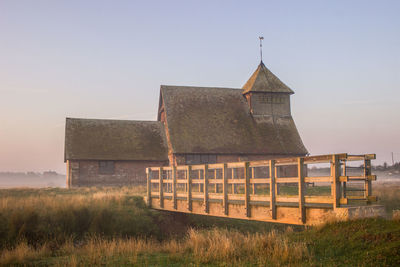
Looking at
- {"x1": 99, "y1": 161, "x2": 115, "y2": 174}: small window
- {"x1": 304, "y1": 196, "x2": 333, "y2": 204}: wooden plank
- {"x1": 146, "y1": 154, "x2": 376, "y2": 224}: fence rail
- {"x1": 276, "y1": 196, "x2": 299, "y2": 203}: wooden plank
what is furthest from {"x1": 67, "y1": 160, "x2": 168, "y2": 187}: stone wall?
{"x1": 304, "y1": 196, "x2": 333, "y2": 204}: wooden plank

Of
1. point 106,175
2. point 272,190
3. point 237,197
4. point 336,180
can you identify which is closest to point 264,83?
point 106,175

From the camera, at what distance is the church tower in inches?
1677

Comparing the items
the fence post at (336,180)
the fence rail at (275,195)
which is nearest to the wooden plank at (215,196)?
the fence rail at (275,195)

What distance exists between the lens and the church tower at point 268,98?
42.6 m

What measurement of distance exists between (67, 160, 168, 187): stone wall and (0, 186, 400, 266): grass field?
51.0ft

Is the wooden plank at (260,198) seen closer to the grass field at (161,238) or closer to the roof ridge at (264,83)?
the grass field at (161,238)

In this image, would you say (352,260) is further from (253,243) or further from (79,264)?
(79,264)

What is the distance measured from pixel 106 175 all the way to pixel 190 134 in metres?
8.29

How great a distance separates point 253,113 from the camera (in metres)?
42.7

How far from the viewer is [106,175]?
4003cm

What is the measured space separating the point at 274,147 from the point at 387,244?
3010 cm

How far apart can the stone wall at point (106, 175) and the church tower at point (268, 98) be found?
10222 mm

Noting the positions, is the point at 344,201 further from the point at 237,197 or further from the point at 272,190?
the point at 237,197

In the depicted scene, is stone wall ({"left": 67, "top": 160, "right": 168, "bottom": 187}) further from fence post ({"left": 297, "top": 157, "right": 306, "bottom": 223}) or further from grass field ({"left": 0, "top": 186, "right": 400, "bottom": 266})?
fence post ({"left": 297, "top": 157, "right": 306, "bottom": 223})
